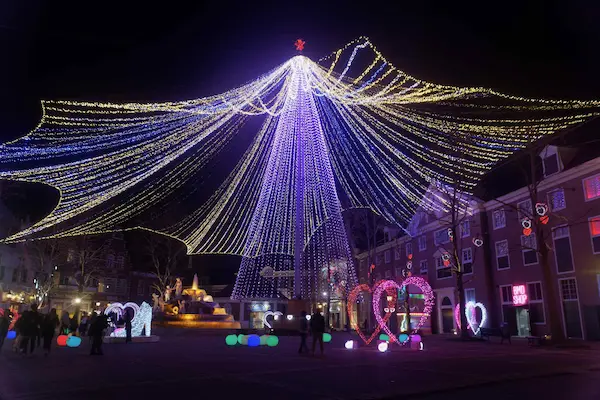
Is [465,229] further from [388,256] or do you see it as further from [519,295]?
[388,256]

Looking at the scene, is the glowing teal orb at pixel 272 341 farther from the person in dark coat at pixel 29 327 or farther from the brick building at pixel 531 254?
the brick building at pixel 531 254

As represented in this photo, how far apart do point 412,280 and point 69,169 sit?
50.8 feet

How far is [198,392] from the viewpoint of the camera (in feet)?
26.1

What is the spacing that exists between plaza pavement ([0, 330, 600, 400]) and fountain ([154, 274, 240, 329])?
69.9 ft

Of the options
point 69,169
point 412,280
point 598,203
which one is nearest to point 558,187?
point 598,203

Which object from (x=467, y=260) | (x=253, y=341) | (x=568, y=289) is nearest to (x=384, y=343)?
(x=253, y=341)

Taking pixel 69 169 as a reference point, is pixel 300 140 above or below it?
above

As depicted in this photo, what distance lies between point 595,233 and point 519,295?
6582 millimetres

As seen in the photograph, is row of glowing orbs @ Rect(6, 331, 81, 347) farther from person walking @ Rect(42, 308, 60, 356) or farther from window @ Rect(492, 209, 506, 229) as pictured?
window @ Rect(492, 209, 506, 229)

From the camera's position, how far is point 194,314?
35.5 m

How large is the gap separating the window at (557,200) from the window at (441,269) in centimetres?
1087

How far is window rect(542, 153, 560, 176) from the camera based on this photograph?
2733 centimetres

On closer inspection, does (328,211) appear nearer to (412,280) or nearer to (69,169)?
(412,280)

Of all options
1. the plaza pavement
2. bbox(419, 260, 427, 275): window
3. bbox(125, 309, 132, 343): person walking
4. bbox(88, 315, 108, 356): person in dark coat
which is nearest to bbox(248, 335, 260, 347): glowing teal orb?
bbox(125, 309, 132, 343): person walking
